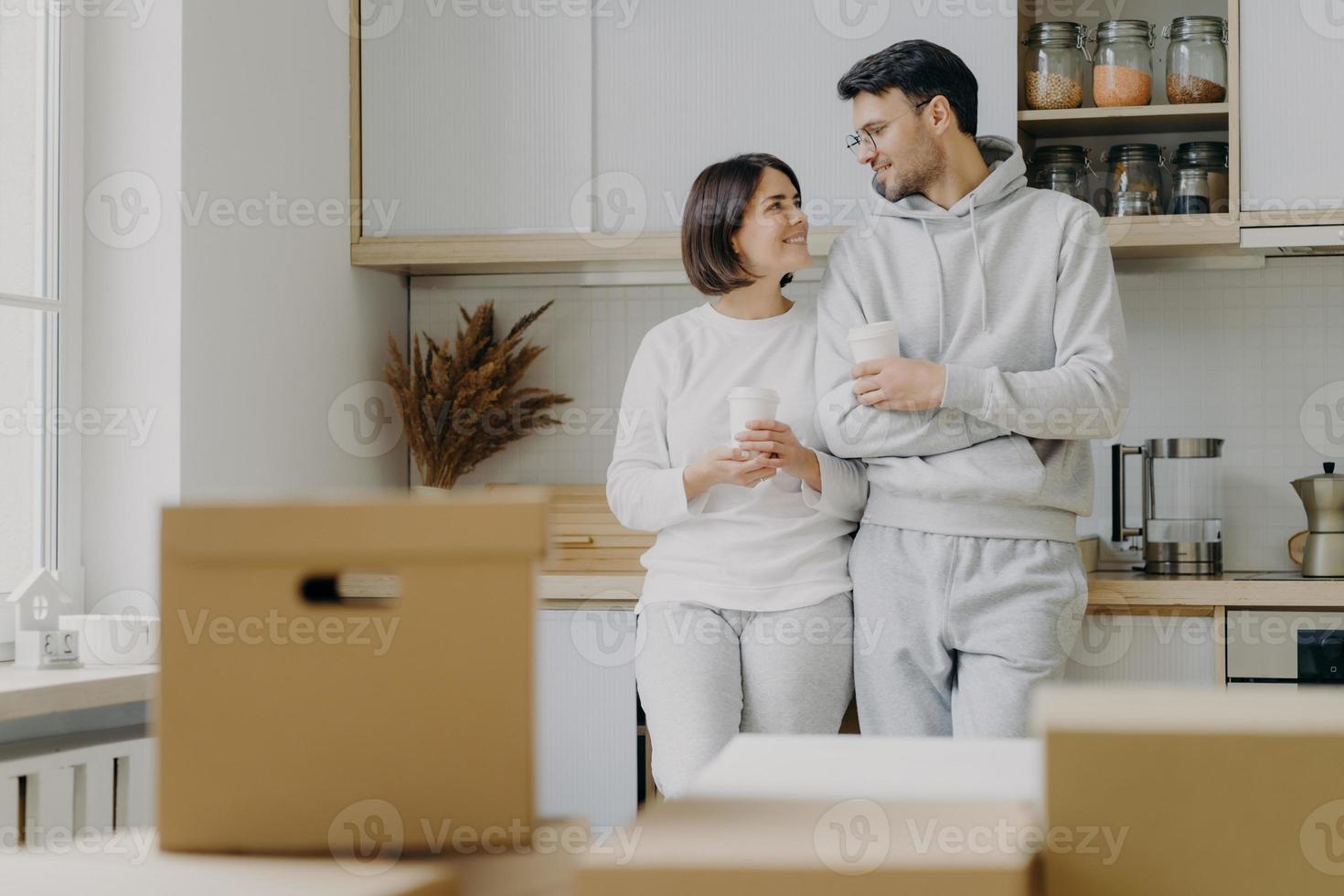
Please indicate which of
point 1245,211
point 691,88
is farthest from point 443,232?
point 1245,211

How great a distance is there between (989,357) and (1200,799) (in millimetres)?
1380

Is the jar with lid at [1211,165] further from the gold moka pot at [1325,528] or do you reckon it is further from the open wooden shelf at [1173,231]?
the gold moka pot at [1325,528]

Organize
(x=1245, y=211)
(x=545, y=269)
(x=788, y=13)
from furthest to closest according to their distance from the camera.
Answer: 1. (x=545, y=269)
2. (x=788, y=13)
3. (x=1245, y=211)

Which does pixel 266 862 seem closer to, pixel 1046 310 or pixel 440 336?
pixel 1046 310

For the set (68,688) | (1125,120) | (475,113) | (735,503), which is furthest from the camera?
(475,113)

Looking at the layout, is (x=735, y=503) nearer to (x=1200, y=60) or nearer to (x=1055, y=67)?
(x=1055, y=67)

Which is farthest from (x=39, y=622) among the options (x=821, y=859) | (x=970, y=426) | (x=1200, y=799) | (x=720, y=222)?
(x=1200, y=799)

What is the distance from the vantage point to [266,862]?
2.58 feet

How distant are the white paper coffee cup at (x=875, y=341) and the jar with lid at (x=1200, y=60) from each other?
4.11 feet

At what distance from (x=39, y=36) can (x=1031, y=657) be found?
1.90m

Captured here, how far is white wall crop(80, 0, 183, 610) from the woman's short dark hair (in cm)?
91

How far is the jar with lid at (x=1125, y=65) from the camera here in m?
2.80

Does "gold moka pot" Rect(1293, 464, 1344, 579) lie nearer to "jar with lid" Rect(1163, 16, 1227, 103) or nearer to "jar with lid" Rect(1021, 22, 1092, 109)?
"jar with lid" Rect(1163, 16, 1227, 103)

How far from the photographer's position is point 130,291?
2.38m
